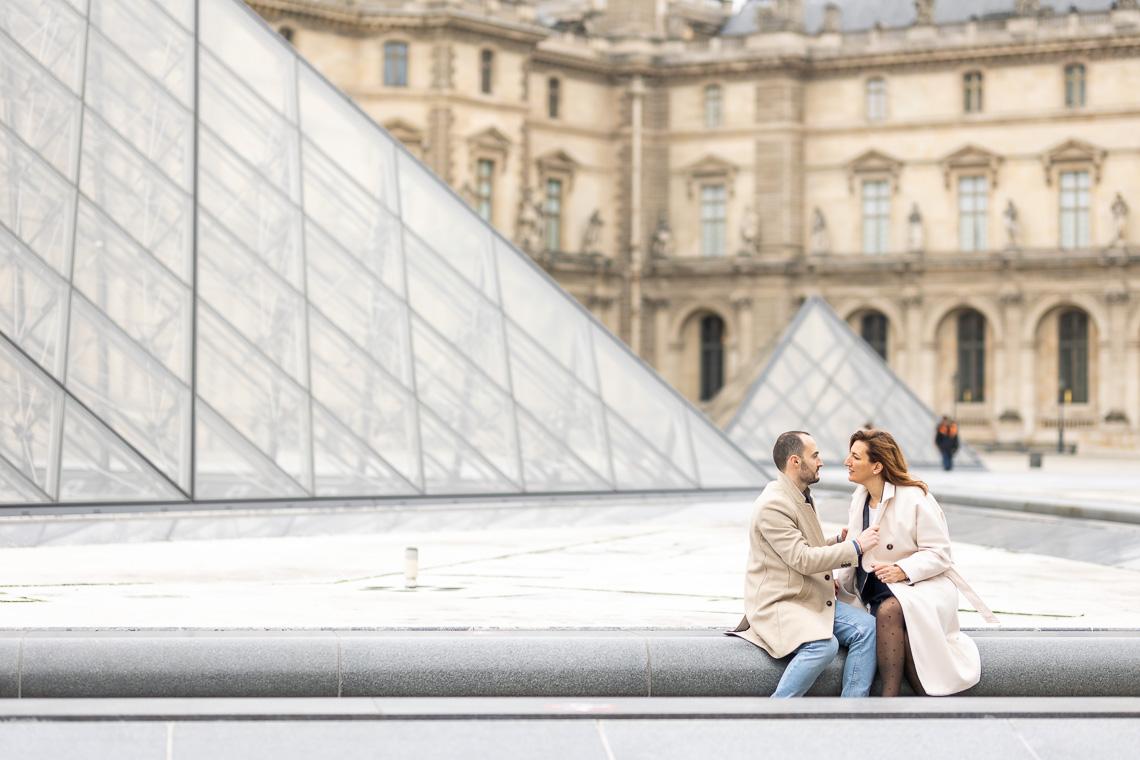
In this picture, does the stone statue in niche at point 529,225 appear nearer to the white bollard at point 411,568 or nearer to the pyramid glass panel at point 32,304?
the pyramid glass panel at point 32,304

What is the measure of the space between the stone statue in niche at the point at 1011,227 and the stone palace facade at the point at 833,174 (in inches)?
8.7

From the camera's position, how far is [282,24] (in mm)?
49562

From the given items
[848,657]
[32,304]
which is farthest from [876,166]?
[848,657]

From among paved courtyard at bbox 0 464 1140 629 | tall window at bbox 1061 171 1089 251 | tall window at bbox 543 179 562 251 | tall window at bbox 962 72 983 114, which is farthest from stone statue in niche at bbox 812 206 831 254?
paved courtyard at bbox 0 464 1140 629

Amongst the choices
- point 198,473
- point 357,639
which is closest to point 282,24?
point 198,473

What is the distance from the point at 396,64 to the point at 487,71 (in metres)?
2.81

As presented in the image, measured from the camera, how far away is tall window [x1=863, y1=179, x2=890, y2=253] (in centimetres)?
5703

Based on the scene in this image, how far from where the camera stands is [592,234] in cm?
5747

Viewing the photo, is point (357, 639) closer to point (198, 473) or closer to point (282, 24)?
point (198, 473)

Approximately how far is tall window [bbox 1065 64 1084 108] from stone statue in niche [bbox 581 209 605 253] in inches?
559
